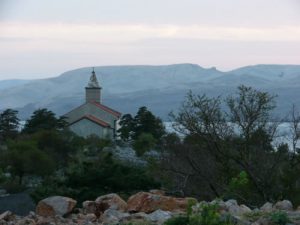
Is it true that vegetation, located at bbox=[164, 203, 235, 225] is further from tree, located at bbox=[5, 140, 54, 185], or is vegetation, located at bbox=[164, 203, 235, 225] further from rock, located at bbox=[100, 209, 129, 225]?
tree, located at bbox=[5, 140, 54, 185]

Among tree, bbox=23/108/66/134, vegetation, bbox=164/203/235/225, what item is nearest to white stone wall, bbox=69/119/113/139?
tree, bbox=23/108/66/134

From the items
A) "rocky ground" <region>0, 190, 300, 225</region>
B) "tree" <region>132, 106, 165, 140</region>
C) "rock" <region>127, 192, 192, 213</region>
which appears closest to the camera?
"rocky ground" <region>0, 190, 300, 225</region>

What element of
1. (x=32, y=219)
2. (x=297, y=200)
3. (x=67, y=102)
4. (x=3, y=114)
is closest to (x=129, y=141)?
(x=3, y=114)

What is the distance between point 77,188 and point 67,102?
255 ft

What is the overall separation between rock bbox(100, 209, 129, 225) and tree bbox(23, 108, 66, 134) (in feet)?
157

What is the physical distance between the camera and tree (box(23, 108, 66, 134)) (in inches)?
2266

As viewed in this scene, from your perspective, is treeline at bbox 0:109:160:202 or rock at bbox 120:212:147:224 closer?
rock at bbox 120:212:147:224

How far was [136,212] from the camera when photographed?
10.2 m

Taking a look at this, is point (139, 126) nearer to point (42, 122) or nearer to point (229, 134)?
point (42, 122)

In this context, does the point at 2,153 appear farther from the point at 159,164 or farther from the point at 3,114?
the point at 159,164

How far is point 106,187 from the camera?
714 inches

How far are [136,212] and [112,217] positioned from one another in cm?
96

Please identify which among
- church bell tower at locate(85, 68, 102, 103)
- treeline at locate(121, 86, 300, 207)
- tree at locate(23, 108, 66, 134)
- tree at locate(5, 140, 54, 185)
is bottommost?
tree at locate(5, 140, 54, 185)

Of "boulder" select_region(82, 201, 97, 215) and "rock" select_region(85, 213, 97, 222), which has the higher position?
"rock" select_region(85, 213, 97, 222)
